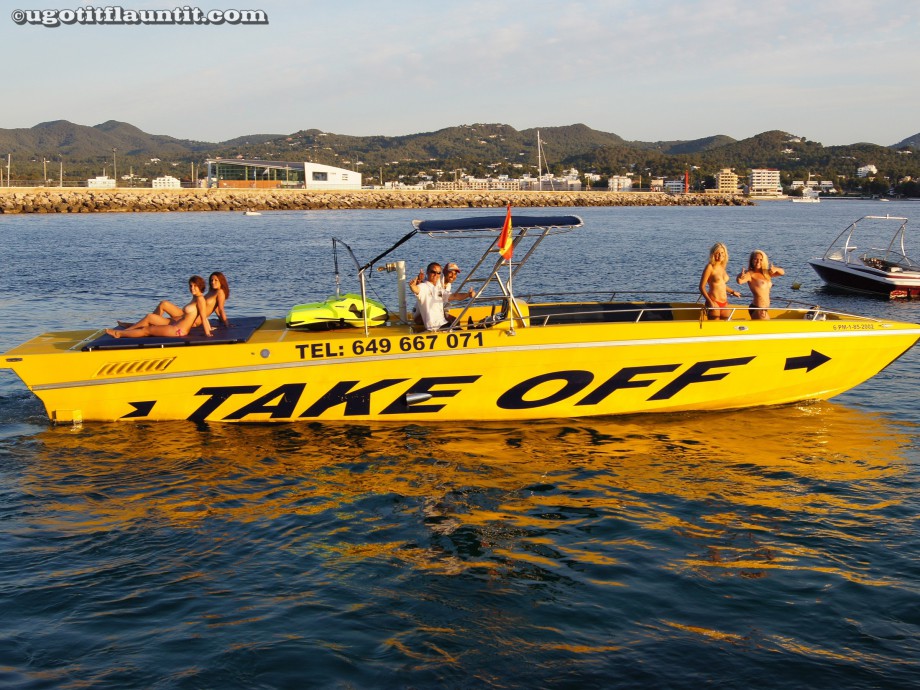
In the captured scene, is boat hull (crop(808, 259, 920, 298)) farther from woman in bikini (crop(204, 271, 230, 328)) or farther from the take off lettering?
woman in bikini (crop(204, 271, 230, 328))

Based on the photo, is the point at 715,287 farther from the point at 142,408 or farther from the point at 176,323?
the point at 142,408

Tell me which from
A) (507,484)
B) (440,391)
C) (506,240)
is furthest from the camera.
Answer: (440,391)

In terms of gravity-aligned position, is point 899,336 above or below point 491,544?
above

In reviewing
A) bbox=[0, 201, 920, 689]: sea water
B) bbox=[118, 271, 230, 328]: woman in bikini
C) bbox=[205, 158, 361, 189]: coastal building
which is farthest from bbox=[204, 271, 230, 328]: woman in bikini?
bbox=[205, 158, 361, 189]: coastal building

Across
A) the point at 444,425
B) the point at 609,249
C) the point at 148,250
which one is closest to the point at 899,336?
the point at 444,425

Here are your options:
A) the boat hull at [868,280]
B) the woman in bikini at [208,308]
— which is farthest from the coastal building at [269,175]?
the woman in bikini at [208,308]

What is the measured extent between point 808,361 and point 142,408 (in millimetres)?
8923

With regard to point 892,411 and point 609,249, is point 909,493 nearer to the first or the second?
point 892,411

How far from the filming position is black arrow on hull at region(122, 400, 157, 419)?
11.4 metres

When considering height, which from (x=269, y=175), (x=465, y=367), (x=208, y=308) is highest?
(x=269, y=175)

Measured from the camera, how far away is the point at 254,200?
111125 mm

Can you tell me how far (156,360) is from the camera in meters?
11.2

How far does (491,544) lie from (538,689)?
234 cm

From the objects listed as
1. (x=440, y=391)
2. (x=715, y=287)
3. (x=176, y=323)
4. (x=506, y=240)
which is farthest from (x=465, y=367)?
(x=176, y=323)
